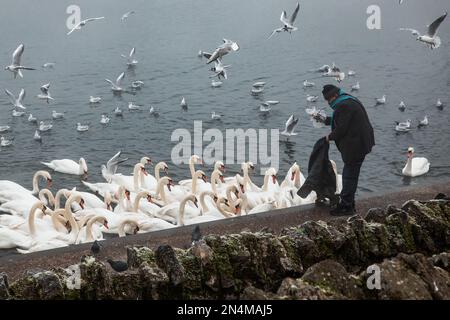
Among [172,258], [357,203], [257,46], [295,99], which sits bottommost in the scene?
[172,258]

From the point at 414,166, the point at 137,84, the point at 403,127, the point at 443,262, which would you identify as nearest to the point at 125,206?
the point at 414,166

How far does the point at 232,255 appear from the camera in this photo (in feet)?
25.5

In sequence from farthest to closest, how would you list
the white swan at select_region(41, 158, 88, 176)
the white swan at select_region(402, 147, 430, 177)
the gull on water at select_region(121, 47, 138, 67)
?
the gull on water at select_region(121, 47, 138, 67), the white swan at select_region(41, 158, 88, 176), the white swan at select_region(402, 147, 430, 177)

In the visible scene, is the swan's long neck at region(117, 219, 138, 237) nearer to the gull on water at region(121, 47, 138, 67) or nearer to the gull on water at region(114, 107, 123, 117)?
the gull on water at region(114, 107, 123, 117)

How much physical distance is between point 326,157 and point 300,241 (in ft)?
13.1

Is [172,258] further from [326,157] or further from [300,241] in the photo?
[326,157]

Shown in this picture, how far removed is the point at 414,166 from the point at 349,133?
1089 centimetres

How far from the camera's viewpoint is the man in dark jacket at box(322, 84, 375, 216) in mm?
11203

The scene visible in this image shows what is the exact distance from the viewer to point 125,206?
56.4 ft

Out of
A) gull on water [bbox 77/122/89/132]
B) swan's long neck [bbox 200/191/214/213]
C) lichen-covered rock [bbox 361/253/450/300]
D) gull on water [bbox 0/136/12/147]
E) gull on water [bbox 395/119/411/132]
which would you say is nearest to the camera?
lichen-covered rock [bbox 361/253/450/300]

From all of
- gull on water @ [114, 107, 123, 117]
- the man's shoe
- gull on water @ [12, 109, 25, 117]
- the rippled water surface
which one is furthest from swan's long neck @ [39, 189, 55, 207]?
gull on water @ [12, 109, 25, 117]

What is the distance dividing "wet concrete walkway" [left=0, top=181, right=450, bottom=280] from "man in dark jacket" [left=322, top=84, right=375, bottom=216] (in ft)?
1.80
